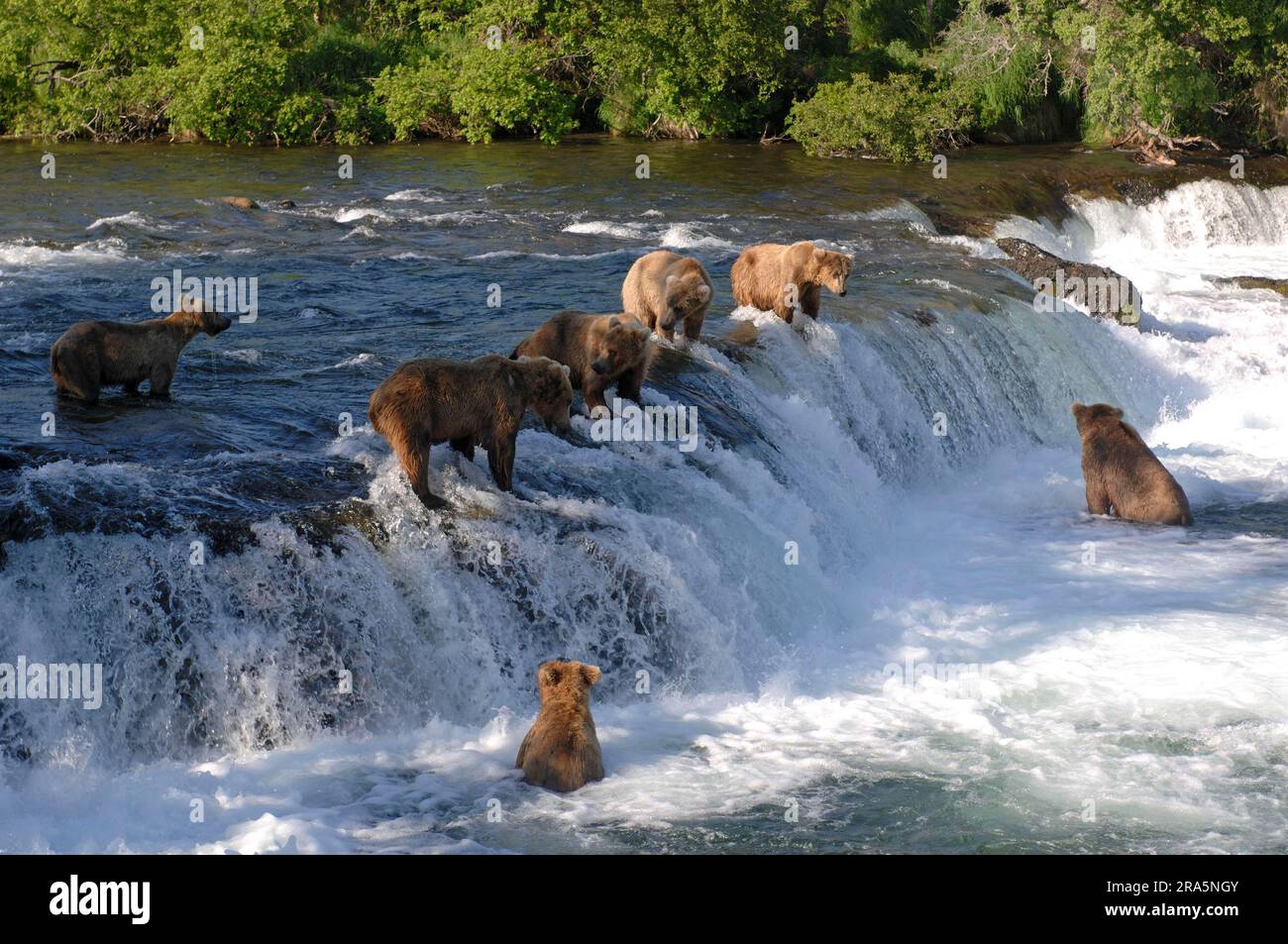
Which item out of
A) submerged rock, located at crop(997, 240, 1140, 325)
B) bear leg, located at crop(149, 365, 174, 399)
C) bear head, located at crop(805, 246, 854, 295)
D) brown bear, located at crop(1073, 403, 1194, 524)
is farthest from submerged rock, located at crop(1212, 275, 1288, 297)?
bear leg, located at crop(149, 365, 174, 399)

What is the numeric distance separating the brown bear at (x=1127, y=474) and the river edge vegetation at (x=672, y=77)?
14.7m

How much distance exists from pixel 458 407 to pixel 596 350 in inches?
71.7

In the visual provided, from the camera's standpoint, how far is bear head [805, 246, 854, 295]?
13102mm

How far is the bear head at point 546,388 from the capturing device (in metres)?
9.30

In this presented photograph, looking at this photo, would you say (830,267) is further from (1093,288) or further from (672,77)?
(672,77)

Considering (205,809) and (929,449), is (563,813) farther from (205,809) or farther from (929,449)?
(929,449)

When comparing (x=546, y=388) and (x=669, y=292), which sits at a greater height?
(x=669, y=292)

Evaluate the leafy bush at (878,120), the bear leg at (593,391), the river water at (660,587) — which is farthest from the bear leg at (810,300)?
the leafy bush at (878,120)

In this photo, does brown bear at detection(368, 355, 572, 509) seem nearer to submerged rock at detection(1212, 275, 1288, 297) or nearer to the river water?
the river water

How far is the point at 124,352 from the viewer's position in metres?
10.5

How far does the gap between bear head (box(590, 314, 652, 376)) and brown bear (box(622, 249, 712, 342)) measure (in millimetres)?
1529

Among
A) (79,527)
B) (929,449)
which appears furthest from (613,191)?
(79,527)

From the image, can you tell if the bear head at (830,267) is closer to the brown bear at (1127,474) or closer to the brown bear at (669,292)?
the brown bear at (669,292)

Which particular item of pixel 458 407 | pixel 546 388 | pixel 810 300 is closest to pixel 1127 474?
pixel 810 300
